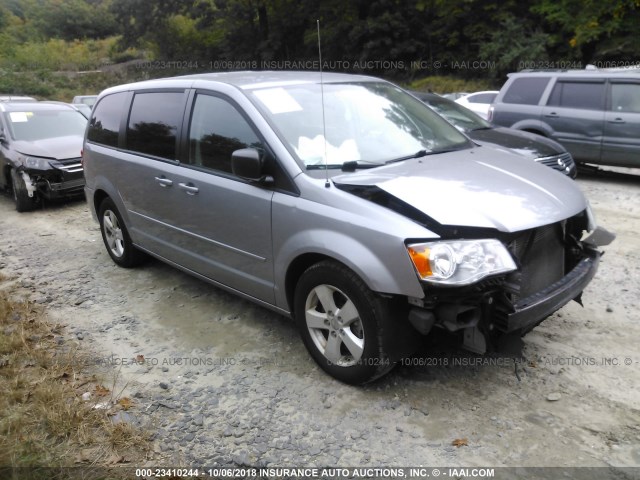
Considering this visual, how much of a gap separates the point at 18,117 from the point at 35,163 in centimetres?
153

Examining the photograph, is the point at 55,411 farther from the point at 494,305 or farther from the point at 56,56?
the point at 56,56

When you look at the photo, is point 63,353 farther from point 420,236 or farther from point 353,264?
point 420,236

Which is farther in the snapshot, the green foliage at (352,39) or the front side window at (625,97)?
the green foliage at (352,39)

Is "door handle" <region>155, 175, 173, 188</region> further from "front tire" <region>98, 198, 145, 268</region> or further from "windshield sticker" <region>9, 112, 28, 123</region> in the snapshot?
"windshield sticker" <region>9, 112, 28, 123</region>

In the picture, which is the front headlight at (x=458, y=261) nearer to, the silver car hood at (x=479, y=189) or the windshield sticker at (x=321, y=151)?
the silver car hood at (x=479, y=189)

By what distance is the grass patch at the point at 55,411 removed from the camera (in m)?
2.79

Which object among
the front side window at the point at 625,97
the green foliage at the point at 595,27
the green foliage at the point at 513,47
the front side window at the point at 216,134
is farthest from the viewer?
the green foliage at the point at 513,47

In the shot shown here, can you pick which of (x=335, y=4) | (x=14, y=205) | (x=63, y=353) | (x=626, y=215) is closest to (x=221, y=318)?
(x=63, y=353)

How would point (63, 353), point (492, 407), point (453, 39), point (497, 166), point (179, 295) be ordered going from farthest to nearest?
1. point (453, 39)
2. point (179, 295)
3. point (63, 353)
4. point (497, 166)
5. point (492, 407)

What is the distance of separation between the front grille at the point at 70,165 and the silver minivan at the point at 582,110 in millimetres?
7466

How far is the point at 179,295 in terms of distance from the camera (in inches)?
194

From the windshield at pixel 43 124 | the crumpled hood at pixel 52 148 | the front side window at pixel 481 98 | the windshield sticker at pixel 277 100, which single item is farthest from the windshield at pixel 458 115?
the windshield at pixel 43 124

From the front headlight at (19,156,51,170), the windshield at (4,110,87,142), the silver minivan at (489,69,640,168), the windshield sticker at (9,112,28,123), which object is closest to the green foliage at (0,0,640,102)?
the silver minivan at (489,69,640,168)

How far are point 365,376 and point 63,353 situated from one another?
7.56 feet
